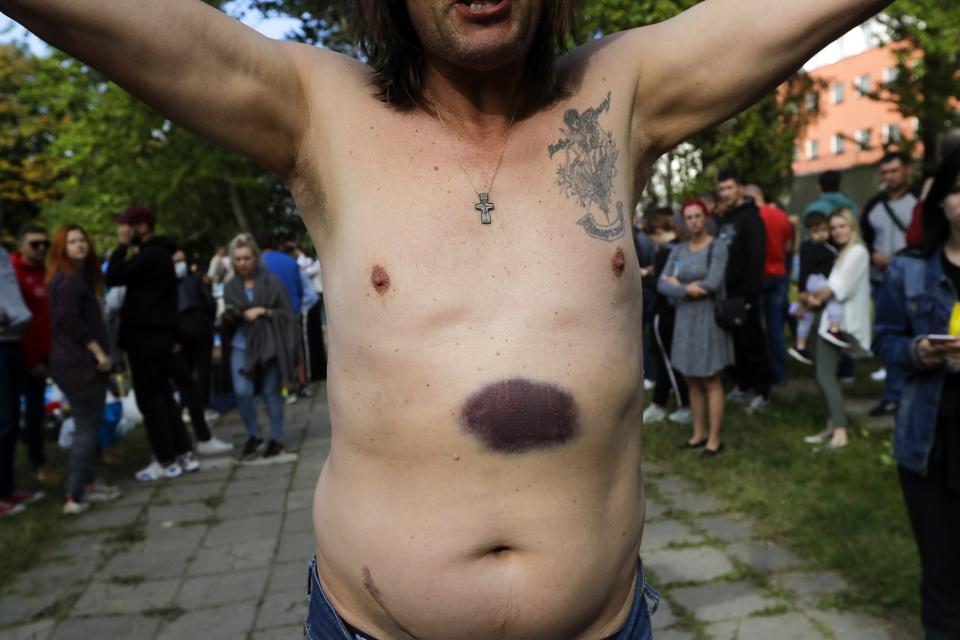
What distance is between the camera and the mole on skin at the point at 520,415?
56.2 inches

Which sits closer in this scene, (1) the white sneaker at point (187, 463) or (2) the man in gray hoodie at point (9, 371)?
(2) the man in gray hoodie at point (9, 371)

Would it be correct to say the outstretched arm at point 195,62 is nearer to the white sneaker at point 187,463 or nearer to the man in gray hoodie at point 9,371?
the man in gray hoodie at point 9,371

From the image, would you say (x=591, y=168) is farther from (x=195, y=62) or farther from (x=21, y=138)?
(x=21, y=138)

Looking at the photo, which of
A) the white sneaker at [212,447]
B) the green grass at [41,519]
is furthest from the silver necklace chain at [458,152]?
the white sneaker at [212,447]

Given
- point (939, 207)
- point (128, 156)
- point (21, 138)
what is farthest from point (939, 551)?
point (21, 138)

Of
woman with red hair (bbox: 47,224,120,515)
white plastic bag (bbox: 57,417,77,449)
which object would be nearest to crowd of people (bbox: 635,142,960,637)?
woman with red hair (bbox: 47,224,120,515)

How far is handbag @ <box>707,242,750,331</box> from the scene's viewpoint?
20.8ft

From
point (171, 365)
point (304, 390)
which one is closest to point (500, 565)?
point (171, 365)

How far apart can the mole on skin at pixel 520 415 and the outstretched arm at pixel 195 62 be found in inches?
23.0

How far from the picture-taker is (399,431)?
1.44 metres

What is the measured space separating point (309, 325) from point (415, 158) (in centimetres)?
946

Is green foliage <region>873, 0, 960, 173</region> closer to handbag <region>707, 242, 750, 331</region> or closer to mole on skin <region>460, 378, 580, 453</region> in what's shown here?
handbag <region>707, 242, 750, 331</region>

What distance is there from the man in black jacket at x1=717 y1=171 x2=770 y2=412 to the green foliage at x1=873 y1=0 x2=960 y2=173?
8258 millimetres

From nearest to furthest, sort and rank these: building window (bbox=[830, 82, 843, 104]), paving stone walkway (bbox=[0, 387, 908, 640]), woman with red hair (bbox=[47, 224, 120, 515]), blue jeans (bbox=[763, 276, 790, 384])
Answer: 1. paving stone walkway (bbox=[0, 387, 908, 640])
2. woman with red hair (bbox=[47, 224, 120, 515])
3. blue jeans (bbox=[763, 276, 790, 384])
4. building window (bbox=[830, 82, 843, 104])
